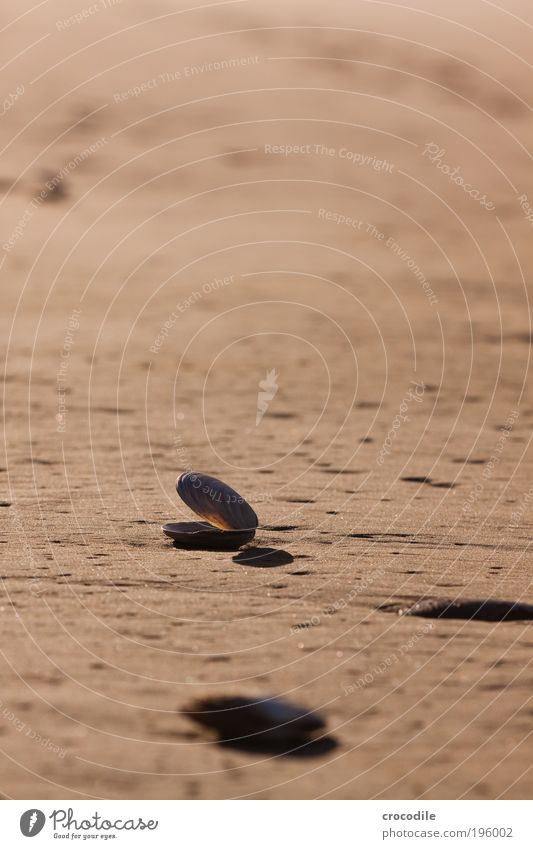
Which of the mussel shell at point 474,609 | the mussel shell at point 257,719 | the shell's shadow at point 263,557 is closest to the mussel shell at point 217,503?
the shell's shadow at point 263,557

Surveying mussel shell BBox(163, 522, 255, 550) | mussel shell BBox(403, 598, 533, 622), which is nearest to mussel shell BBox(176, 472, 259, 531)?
mussel shell BBox(163, 522, 255, 550)

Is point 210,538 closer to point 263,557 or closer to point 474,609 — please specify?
point 263,557

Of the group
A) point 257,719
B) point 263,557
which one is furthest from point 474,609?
point 257,719

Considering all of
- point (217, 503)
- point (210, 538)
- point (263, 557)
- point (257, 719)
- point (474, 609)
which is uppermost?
point (217, 503)

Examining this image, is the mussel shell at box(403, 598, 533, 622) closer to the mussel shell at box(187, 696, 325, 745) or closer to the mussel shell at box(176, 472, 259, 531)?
the mussel shell at box(187, 696, 325, 745)

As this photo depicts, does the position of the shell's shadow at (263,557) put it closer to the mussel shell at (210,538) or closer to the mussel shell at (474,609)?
the mussel shell at (210,538)

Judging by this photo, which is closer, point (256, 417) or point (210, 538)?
point (210, 538)
